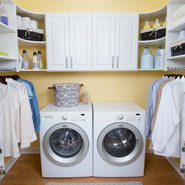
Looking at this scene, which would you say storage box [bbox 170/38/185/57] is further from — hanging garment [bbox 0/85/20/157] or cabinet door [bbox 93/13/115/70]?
hanging garment [bbox 0/85/20/157]

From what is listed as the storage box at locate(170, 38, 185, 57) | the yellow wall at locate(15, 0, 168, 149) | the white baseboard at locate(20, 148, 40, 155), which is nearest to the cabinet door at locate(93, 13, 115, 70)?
the yellow wall at locate(15, 0, 168, 149)

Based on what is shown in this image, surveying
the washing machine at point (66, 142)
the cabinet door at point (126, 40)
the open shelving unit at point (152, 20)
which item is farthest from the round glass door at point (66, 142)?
the open shelving unit at point (152, 20)

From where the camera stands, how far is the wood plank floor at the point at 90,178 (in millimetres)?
1842

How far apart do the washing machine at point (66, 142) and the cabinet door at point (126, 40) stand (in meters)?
0.85

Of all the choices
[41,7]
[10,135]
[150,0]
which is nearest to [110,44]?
[150,0]

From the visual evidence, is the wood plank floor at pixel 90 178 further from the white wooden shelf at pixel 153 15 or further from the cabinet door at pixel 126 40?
the white wooden shelf at pixel 153 15

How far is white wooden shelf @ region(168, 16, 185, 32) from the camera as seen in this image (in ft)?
4.94

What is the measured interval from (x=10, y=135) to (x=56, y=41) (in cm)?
132

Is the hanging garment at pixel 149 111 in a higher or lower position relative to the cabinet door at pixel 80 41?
lower

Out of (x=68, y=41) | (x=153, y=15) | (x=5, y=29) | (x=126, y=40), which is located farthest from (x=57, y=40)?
(x=153, y=15)

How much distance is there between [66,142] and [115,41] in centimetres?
157

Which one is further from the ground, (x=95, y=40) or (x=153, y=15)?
(x=153, y=15)

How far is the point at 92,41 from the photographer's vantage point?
1.96 meters

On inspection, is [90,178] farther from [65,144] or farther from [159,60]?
Answer: [159,60]
